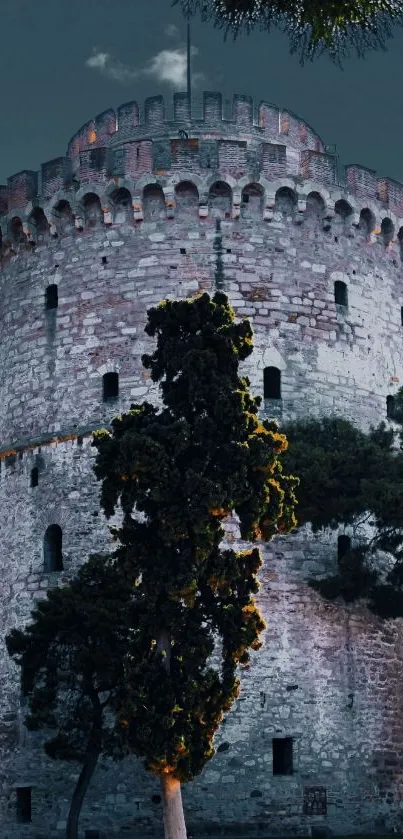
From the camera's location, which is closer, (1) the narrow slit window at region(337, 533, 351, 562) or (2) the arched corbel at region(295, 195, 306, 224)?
(1) the narrow slit window at region(337, 533, 351, 562)

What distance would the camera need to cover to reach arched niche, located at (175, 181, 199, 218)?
25.6m

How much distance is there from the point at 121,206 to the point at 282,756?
10.4m

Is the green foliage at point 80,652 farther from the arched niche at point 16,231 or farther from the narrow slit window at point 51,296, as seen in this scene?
the arched niche at point 16,231

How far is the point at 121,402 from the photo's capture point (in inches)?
975

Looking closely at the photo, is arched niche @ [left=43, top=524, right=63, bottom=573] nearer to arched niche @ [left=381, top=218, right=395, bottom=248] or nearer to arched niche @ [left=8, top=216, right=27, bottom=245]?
arched niche @ [left=8, top=216, right=27, bottom=245]

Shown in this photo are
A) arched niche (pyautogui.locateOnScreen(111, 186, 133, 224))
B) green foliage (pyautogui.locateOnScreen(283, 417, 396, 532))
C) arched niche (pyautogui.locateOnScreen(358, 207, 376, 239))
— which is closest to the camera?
green foliage (pyautogui.locateOnScreen(283, 417, 396, 532))

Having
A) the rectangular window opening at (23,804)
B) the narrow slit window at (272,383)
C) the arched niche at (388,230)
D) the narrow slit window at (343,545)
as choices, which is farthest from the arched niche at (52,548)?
the arched niche at (388,230)

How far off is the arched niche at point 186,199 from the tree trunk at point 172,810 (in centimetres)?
1156

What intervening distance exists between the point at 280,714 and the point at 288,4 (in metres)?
14.9

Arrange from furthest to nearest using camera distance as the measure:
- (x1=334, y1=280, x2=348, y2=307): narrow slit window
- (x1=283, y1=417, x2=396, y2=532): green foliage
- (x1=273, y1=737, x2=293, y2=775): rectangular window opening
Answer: (x1=334, y1=280, x2=348, y2=307): narrow slit window
(x1=273, y1=737, x2=293, y2=775): rectangular window opening
(x1=283, y1=417, x2=396, y2=532): green foliage

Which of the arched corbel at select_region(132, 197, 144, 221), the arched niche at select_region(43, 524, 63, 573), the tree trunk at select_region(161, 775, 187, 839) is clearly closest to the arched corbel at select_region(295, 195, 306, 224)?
the arched corbel at select_region(132, 197, 144, 221)

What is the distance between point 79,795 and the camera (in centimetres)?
2133

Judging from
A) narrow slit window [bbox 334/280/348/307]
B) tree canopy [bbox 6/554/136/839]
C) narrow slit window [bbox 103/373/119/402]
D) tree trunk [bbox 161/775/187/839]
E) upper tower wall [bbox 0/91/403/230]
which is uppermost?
upper tower wall [bbox 0/91/403/230]

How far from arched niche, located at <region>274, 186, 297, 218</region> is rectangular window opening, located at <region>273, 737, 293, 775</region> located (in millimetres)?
9584
